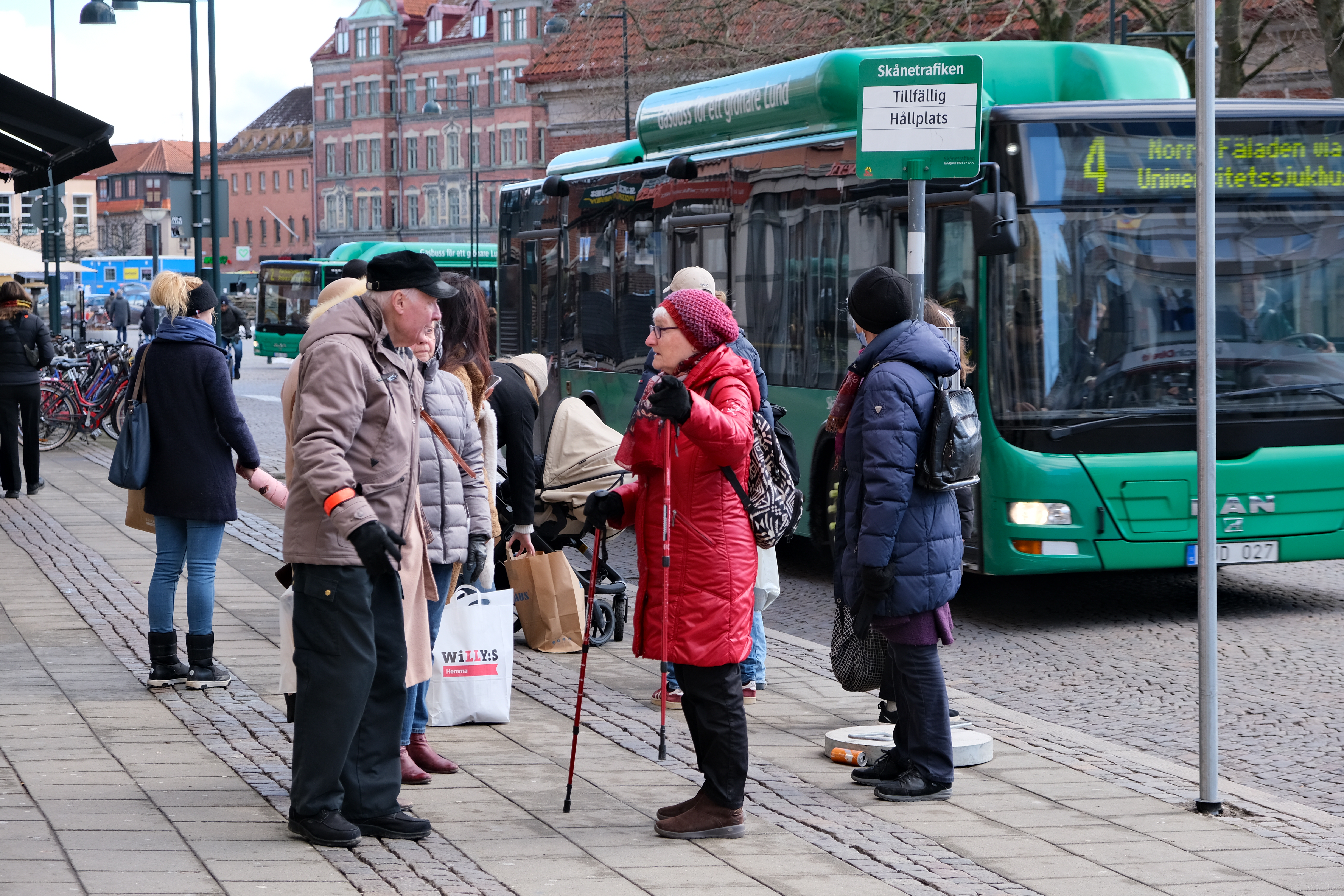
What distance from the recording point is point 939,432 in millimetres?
6004

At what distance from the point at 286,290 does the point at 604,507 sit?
1900 inches

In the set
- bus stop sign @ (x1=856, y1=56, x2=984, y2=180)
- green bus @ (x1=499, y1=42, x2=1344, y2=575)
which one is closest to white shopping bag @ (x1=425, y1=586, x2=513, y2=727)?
bus stop sign @ (x1=856, y1=56, x2=984, y2=180)

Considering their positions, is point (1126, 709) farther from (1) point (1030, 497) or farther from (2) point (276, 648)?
(2) point (276, 648)

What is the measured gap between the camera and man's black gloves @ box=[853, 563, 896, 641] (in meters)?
5.98

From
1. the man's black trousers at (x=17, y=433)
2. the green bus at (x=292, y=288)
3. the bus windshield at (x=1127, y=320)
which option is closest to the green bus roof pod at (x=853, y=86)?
the bus windshield at (x=1127, y=320)

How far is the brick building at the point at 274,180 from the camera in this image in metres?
128

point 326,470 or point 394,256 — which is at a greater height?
point 394,256

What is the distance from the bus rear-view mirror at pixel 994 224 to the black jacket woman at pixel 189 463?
390 cm

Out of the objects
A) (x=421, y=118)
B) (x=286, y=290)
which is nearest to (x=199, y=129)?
(x=286, y=290)

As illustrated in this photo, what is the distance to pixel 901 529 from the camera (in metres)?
Answer: 6.07

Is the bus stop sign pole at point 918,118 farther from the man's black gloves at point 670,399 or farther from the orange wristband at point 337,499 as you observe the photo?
the orange wristband at point 337,499

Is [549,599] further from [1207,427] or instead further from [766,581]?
[1207,427]

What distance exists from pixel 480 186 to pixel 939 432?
97.0 meters

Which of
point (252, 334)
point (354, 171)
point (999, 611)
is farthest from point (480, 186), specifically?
point (999, 611)
